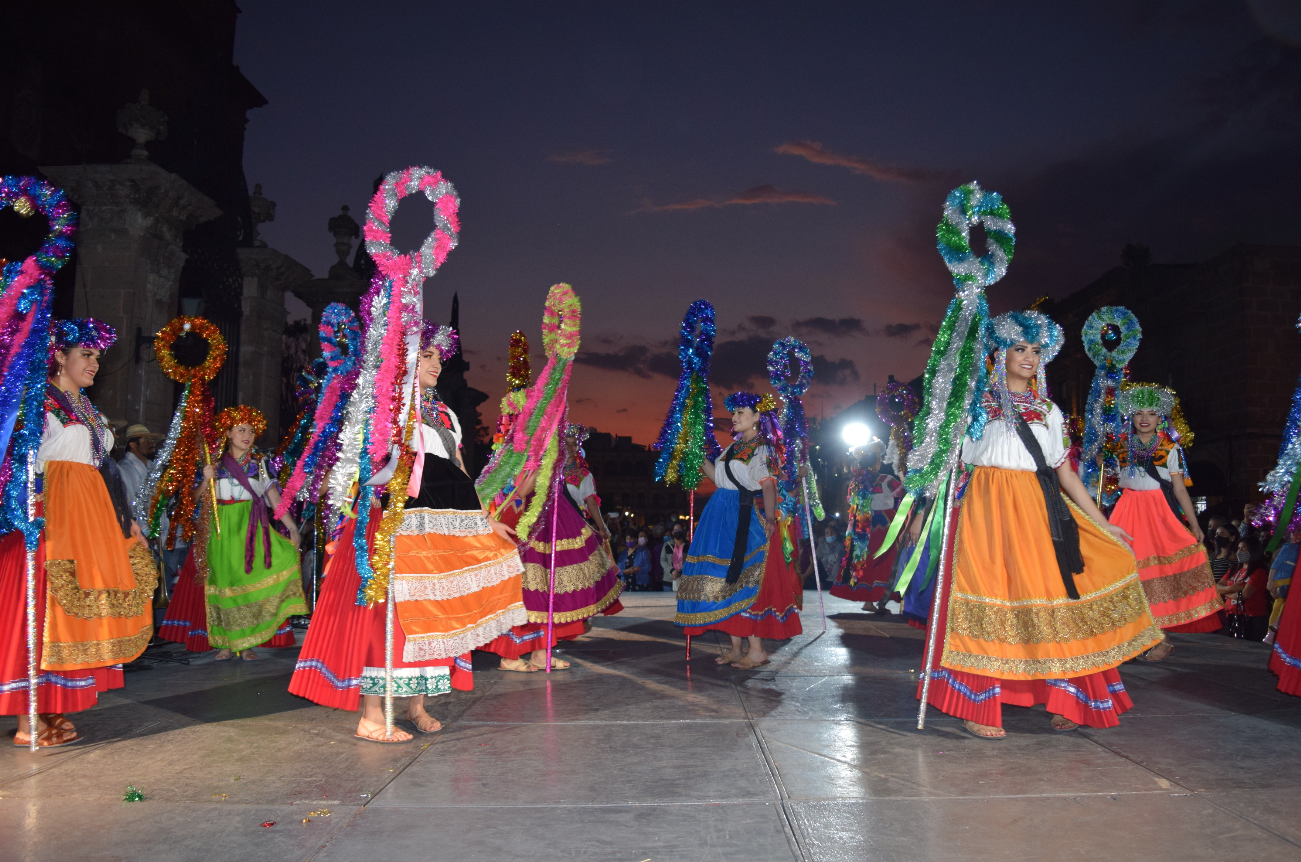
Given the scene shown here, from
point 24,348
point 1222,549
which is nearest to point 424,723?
point 24,348

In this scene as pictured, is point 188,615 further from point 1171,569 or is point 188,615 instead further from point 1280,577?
point 1280,577

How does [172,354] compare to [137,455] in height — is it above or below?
above

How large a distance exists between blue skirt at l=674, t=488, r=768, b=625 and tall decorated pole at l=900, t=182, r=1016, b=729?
183cm

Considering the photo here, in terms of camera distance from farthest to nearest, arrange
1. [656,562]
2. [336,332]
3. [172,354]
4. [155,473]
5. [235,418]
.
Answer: [656,562] < [235,418] < [172,354] < [155,473] < [336,332]

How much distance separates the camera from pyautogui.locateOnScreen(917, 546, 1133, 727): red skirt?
14.4ft

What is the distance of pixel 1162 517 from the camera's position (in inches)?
281

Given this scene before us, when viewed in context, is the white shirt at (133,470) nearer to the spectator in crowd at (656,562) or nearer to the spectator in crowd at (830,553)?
the spectator in crowd at (656,562)

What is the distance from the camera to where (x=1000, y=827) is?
307cm

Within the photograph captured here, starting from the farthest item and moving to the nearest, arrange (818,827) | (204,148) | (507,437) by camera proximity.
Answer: (204,148), (507,437), (818,827)

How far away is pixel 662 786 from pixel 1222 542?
975 centimetres

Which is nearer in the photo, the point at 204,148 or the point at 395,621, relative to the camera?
the point at 395,621

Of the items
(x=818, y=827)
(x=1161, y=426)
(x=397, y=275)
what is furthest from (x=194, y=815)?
(x=1161, y=426)

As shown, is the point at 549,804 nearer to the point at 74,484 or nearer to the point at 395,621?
the point at 395,621

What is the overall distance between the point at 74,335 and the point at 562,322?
9.52 ft
